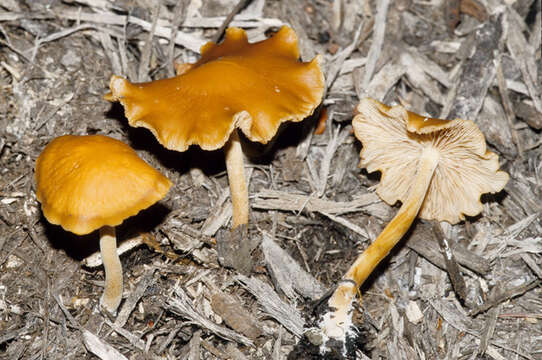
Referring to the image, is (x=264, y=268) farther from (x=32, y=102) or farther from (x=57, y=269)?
(x=32, y=102)

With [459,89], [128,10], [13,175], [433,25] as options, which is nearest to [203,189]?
[13,175]

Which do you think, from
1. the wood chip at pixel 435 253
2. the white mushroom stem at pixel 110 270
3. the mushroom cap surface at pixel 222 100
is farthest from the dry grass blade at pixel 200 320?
the wood chip at pixel 435 253

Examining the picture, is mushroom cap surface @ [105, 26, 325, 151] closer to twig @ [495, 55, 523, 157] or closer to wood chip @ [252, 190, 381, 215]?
wood chip @ [252, 190, 381, 215]

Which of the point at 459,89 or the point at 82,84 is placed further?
the point at 459,89

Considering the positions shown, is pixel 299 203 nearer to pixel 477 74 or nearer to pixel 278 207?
pixel 278 207

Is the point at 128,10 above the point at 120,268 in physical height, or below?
above

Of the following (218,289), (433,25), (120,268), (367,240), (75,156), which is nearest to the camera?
(75,156)

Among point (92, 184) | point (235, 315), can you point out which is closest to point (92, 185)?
point (92, 184)

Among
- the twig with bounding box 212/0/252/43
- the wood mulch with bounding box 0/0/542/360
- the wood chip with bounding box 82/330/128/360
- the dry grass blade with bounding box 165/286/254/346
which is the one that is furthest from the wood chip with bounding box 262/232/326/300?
the twig with bounding box 212/0/252/43
